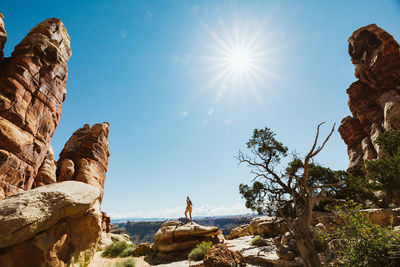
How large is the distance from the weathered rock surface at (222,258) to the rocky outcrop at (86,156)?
16133 millimetres

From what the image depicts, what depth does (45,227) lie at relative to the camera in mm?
6629

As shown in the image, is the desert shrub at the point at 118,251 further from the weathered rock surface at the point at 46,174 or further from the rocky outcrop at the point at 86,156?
the weathered rock surface at the point at 46,174

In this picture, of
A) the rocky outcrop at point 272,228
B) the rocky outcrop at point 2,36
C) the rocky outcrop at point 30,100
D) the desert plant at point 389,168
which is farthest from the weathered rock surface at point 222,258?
the rocky outcrop at point 2,36

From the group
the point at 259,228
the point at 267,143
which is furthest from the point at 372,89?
the point at 259,228

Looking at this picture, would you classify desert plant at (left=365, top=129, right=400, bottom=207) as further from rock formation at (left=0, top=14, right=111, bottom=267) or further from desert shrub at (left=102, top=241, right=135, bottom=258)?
desert shrub at (left=102, top=241, right=135, bottom=258)

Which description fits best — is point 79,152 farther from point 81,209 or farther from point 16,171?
Result: point 81,209

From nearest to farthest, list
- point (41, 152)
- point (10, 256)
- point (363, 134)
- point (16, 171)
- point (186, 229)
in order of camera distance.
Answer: point (10, 256)
point (16, 171)
point (41, 152)
point (186, 229)
point (363, 134)

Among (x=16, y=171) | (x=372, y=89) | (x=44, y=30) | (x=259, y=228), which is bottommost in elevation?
(x=259, y=228)

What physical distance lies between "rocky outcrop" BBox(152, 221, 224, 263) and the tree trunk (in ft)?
34.2

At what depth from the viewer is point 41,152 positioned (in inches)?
553

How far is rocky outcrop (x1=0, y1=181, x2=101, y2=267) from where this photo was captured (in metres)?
5.89

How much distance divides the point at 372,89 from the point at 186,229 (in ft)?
137

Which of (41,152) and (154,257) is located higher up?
(41,152)

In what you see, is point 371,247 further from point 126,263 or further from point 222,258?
point 126,263
